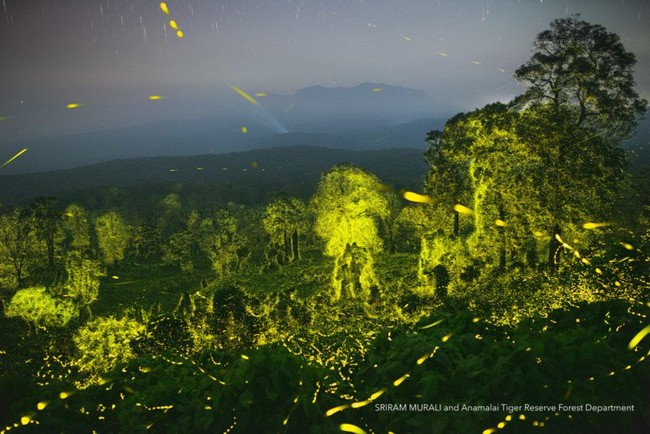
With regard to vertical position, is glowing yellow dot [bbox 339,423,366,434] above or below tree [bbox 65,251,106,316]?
above

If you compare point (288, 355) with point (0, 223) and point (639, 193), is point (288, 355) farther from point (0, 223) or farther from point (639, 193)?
point (639, 193)

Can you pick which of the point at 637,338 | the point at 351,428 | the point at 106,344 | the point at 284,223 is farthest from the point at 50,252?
the point at 637,338

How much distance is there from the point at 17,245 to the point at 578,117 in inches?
2158

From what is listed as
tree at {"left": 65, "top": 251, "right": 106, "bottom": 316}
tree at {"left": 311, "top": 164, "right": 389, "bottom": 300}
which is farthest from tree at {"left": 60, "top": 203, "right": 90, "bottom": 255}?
tree at {"left": 311, "top": 164, "right": 389, "bottom": 300}

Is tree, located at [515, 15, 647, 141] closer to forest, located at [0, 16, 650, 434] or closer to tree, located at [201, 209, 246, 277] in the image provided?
forest, located at [0, 16, 650, 434]

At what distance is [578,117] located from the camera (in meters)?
24.3

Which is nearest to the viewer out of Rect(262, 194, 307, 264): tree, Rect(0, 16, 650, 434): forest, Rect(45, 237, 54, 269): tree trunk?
Rect(0, 16, 650, 434): forest

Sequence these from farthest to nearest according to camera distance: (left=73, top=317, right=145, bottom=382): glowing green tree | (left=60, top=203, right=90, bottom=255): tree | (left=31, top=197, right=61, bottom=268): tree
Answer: (left=60, top=203, right=90, bottom=255): tree, (left=31, top=197, right=61, bottom=268): tree, (left=73, top=317, right=145, bottom=382): glowing green tree

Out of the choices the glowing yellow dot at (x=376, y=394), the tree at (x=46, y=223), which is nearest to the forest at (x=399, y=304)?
the glowing yellow dot at (x=376, y=394)

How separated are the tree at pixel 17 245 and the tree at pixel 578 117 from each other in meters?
49.8

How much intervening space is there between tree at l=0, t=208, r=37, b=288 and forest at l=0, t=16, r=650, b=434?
24 cm

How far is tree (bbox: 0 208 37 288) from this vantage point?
41.7 m

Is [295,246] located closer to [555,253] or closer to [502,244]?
[502,244]

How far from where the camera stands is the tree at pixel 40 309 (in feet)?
99.4
